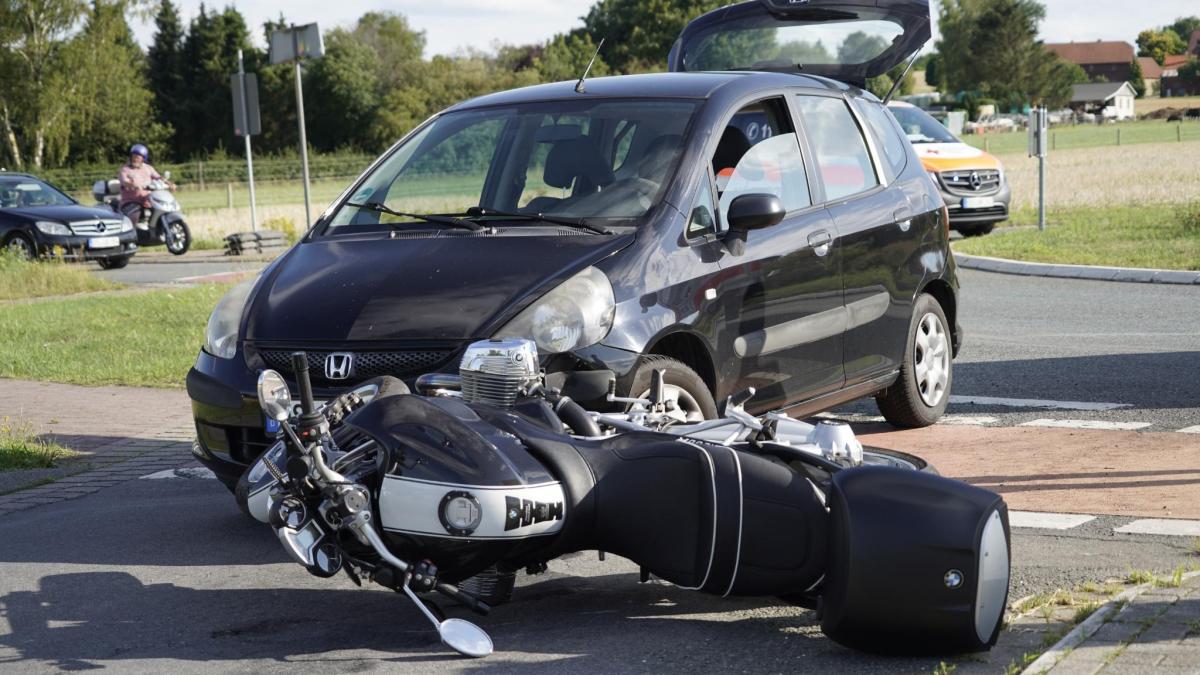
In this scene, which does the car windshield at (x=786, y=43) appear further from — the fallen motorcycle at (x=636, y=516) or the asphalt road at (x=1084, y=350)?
the fallen motorcycle at (x=636, y=516)

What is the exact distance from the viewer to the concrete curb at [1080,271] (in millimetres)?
15562

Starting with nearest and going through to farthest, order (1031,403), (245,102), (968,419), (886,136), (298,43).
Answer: (886,136) → (968,419) → (1031,403) → (298,43) → (245,102)

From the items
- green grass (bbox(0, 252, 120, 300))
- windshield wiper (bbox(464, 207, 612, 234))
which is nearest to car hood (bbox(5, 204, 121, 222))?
green grass (bbox(0, 252, 120, 300))

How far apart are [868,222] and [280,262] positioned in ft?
9.23

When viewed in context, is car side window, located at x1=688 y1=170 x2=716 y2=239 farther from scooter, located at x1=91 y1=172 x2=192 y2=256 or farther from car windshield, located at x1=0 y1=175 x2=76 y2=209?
scooter, located at x1=91 y1=172 x2=192 y2=256

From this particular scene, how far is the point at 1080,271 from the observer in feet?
54.6

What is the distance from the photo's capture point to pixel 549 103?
722 centimetres

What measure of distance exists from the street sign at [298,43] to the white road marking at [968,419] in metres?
12.8

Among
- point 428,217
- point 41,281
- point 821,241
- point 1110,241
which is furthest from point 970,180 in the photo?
point 428,217

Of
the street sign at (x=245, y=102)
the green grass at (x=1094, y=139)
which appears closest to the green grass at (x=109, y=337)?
the street sign at (x=245, y=102)

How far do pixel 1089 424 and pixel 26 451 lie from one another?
567 centimetres

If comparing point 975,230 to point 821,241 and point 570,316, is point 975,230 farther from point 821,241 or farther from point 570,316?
point 570,316

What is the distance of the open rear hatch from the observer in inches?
338

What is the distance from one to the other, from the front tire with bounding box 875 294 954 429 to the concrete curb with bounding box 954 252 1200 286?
26.0 ft
